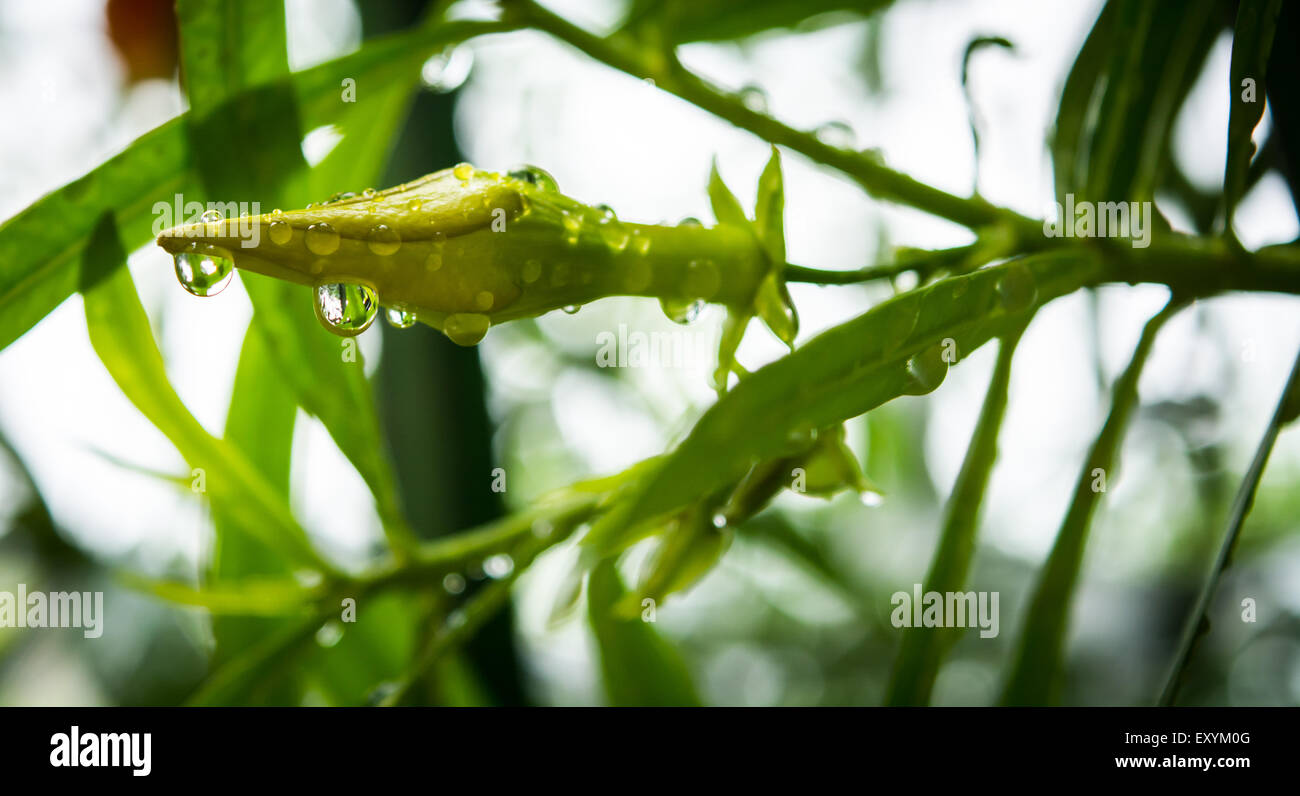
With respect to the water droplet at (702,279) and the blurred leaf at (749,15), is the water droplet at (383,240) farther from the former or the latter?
the blurred leaf at (749,15)

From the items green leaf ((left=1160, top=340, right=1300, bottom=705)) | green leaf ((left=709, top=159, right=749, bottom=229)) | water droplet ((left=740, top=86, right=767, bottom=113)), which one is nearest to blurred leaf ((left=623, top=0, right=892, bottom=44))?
water droplet ((left=740, top=86, right=767, bottom=113))

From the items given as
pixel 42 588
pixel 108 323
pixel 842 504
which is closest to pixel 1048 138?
pixel 108 323

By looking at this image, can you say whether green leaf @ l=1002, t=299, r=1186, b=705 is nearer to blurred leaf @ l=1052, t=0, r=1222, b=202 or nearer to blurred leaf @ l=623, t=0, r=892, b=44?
blurred leaf @ l=1052, t=0, r=1222, b=202

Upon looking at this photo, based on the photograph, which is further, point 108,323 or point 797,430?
point 108,323

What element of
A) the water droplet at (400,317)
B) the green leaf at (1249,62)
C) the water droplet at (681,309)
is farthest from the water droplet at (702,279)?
the green leaf at (1249,62)
